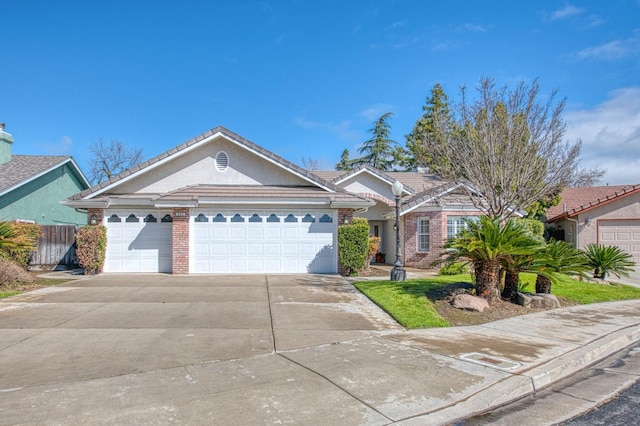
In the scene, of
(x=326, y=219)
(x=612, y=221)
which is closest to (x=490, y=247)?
(x=326, y=219)

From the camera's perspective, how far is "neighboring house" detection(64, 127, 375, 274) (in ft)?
49.0

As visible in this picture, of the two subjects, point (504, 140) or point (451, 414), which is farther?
point (504, 140)

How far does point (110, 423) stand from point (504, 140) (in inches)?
507

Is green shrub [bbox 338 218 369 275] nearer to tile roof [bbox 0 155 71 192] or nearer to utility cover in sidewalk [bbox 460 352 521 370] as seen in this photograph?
utility cover in sidewalk [bbox 460 352 521 370]

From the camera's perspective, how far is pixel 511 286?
10.1 metres

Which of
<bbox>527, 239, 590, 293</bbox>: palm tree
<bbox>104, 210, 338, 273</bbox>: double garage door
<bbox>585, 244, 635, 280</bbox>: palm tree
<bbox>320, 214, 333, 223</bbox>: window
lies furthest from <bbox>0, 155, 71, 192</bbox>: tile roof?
<bbox>585, 244, 635, 280</bbox>: palm tree

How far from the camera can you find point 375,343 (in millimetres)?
6477

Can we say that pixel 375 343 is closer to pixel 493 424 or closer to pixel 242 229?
pixel 493 424

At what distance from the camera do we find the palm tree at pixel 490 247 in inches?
357

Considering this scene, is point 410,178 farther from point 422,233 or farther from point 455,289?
point 455,289

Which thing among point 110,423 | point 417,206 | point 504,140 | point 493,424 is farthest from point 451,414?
point 417,206

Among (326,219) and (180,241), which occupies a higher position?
(326,219)

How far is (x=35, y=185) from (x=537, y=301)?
73.8ft

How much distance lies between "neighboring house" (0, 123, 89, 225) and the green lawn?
16841 millimetres
